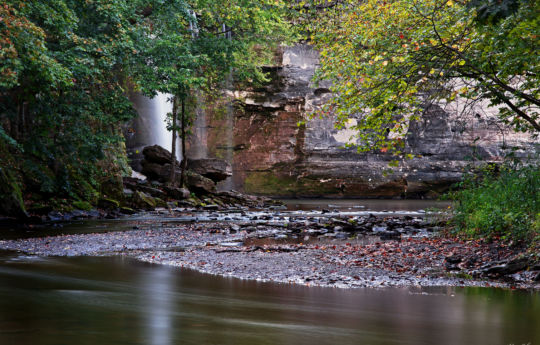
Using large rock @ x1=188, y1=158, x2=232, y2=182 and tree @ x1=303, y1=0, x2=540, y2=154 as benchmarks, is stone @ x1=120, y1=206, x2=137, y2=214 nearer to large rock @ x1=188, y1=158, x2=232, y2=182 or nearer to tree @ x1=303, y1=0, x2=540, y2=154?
large rock @ x1=188, y1=158, x2=232, y2=182

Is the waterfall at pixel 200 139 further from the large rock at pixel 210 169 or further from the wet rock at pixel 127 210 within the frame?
the wet rock at pixel 127 210

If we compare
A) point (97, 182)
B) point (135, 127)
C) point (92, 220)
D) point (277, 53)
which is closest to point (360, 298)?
point (92, 220)

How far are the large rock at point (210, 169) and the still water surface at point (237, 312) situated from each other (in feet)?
78.9

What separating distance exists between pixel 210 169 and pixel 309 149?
1305 cm

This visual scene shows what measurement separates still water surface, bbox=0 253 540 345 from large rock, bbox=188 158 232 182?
2405 centimetres

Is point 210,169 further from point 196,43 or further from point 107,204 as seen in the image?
point 107,204

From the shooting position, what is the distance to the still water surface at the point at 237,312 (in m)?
3.33

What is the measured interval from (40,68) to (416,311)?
35.1ft

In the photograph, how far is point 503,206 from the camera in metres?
8.66

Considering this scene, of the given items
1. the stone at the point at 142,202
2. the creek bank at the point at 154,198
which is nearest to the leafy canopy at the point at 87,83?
the creek bank at the point at 154,198

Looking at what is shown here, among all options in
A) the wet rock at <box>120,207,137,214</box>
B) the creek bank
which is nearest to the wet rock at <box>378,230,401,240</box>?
the creek bank

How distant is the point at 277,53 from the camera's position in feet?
134

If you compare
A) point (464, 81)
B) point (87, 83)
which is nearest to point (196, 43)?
point (87, 83)

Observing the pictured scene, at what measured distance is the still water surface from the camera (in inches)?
131
